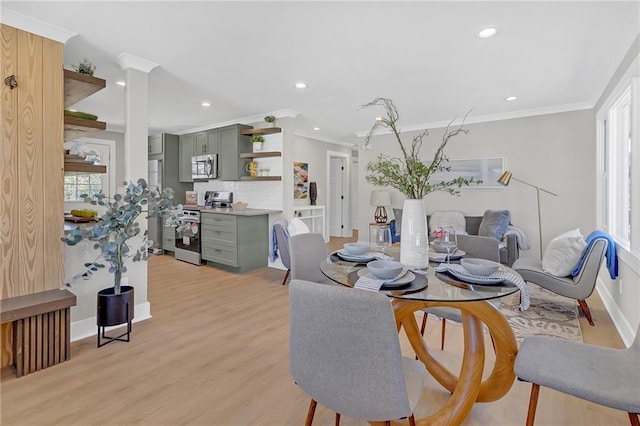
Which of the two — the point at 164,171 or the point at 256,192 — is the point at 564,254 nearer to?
the point at 256,192

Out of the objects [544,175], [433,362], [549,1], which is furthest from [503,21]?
[544,175]

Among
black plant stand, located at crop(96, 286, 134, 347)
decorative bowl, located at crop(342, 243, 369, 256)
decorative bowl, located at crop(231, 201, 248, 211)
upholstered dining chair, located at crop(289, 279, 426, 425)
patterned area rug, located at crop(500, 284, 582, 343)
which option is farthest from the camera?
decorative bowl, located at crop(231, 201, 248, 211)

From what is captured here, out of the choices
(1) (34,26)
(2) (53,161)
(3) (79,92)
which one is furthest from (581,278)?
Result: (1) (34,26)

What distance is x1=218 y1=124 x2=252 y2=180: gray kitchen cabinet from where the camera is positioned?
5270 millimetres

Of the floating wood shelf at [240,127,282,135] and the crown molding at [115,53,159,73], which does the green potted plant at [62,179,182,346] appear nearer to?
the crown molding at [115,53,159,73]

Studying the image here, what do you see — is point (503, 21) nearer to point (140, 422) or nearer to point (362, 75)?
point (362, 75)

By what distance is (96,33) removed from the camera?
252cm

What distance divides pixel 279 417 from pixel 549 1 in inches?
118

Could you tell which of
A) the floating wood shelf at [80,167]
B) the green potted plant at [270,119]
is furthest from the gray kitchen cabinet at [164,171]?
the floating wood shelf at [80,167]

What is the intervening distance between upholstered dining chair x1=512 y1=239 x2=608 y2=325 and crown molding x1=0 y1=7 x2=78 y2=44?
4511 mm

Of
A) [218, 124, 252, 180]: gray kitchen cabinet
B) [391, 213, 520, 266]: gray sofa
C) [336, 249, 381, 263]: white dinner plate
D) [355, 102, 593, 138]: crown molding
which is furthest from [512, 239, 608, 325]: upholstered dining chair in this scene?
[218, 124, 252, 180]: gray kitchen cabinet

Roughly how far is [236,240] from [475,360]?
Result: 3.69 meters

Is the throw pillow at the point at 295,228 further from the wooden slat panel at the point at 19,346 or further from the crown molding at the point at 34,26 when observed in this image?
the crown molding at the point at 34,26

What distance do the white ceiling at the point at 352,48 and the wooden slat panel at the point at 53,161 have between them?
0.29 m
